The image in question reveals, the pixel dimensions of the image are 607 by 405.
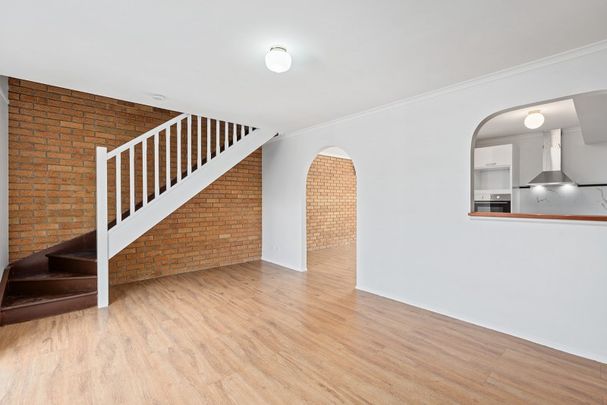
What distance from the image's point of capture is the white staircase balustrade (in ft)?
11.0

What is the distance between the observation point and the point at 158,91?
10.7 ft

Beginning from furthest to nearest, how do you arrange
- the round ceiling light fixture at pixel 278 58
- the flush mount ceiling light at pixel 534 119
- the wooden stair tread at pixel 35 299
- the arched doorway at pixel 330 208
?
1. the arched doorway at pixel 330 208
2. the flush mount ceiling light at pixel 534 119
3. the wooden stair tread at pixel 35 299
4. the round ceiling light fixture at pixel 278 58

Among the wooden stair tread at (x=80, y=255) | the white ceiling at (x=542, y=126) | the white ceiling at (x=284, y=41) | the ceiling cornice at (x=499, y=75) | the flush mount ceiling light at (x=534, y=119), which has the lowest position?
the wooden stair tread at (x=80, y=255)

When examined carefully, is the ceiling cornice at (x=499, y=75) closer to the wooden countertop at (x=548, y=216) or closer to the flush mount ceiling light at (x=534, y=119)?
the wooden countertop at (x=548, y=216)

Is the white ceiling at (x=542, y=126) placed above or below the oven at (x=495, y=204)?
above

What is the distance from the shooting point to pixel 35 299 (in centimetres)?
307

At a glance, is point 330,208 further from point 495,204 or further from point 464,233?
point 464,233

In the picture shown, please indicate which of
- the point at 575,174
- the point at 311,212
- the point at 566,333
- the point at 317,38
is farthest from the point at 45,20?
the point at 575,174

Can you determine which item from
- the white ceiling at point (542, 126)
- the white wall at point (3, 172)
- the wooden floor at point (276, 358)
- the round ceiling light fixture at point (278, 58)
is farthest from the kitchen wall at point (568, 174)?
the white wall at point (3, 172)

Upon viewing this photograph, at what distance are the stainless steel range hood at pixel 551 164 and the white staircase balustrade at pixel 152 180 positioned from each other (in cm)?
485

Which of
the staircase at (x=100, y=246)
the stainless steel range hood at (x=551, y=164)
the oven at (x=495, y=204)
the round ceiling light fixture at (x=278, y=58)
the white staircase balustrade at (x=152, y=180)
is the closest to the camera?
the round ceiling light fixture at (x=278, y=58)

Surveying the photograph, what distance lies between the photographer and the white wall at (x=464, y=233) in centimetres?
235

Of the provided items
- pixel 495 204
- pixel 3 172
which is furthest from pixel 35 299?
pixel 495 204

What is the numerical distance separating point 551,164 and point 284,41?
5.37 m
